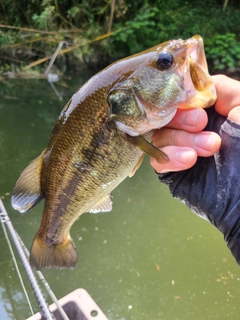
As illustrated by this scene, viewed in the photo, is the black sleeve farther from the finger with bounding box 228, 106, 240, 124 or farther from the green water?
the green water

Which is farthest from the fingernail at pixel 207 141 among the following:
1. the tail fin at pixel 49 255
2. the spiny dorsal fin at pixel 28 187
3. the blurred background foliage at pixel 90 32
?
the blurred background foliage at pixel 90 32

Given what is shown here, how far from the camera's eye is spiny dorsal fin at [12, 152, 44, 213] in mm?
1201

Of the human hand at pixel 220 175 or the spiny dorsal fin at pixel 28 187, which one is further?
the spiny dorsal fin at pixel 28 187

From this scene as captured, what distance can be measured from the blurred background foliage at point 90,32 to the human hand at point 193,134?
234 inches

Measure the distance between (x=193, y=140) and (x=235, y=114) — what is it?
158 mm

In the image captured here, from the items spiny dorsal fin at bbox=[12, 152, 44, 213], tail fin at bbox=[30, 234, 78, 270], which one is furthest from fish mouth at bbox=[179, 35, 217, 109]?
tail fin at bbox=[30, 234, 78, 270]

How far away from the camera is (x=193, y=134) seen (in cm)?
108

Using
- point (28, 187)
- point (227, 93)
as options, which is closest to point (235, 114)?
point (227, 93)

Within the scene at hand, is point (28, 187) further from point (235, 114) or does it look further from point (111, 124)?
point (235, 114)

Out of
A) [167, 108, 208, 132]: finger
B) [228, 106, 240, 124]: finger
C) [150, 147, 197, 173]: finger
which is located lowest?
[150, 147, 197, 173]: finger

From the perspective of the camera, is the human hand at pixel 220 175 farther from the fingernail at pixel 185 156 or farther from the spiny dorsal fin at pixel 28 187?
the spiny dorsal fin at pixel 28 187

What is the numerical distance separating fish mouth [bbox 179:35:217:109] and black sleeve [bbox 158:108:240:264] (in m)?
0.19

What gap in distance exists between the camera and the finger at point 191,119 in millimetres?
1028

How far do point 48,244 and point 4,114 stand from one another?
399 cm
